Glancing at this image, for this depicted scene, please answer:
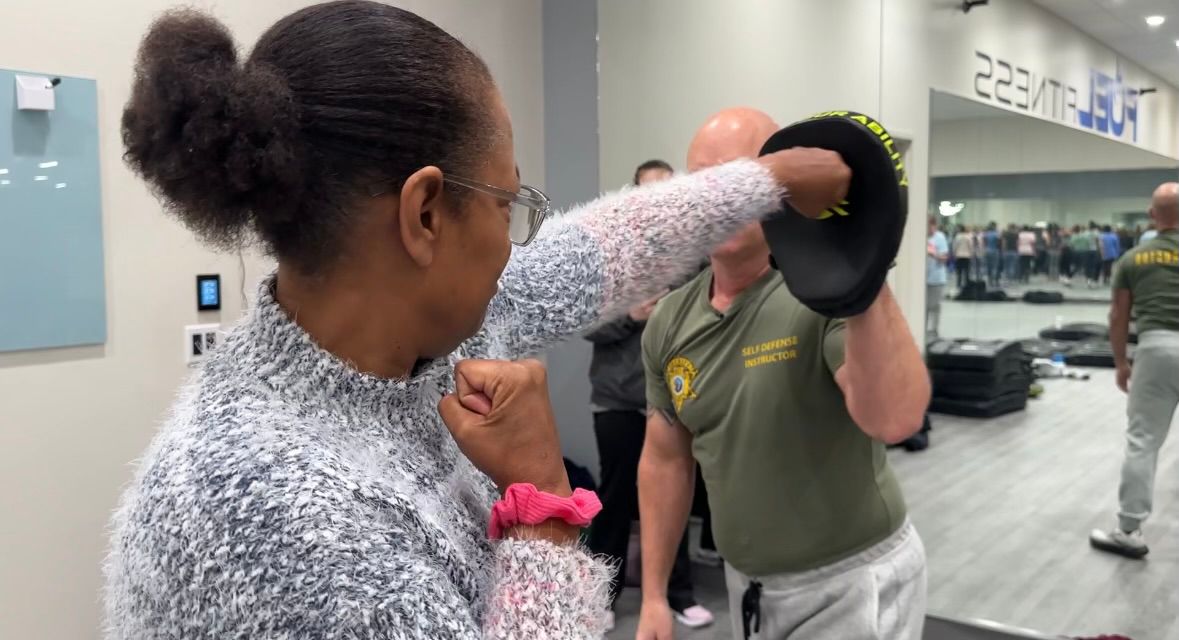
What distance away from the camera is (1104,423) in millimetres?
2809

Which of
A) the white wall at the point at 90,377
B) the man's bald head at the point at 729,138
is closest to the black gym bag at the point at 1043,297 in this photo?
the man's bald head at the point at 729,138

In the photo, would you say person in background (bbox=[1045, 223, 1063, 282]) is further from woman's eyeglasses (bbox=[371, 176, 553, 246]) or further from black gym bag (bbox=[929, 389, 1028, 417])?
woman's eyeglasses (bbox=[371, 176, 553, 246])

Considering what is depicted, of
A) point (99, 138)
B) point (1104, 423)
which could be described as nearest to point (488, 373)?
point (99, 138)

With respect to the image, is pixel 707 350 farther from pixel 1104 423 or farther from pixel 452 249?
pixel 1104 423

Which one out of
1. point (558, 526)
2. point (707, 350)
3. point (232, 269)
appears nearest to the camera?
point (558, 526)

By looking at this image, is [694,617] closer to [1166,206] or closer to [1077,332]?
[1077,332]

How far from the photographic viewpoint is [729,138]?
1.48 metres

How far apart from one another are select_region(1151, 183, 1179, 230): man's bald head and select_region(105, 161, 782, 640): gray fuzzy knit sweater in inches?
100

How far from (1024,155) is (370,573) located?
9.75ft

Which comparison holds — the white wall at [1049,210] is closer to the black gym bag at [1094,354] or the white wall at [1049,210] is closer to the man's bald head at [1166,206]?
the man's bald head at [1166,206]

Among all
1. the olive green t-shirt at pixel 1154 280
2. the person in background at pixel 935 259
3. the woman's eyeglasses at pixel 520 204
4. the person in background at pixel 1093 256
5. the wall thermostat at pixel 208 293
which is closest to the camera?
the woman's eyeglasses at pixel 520 204

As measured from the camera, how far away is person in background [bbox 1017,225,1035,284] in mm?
2922

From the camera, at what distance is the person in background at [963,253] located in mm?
3045

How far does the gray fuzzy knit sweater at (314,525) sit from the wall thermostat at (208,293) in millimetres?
1860
